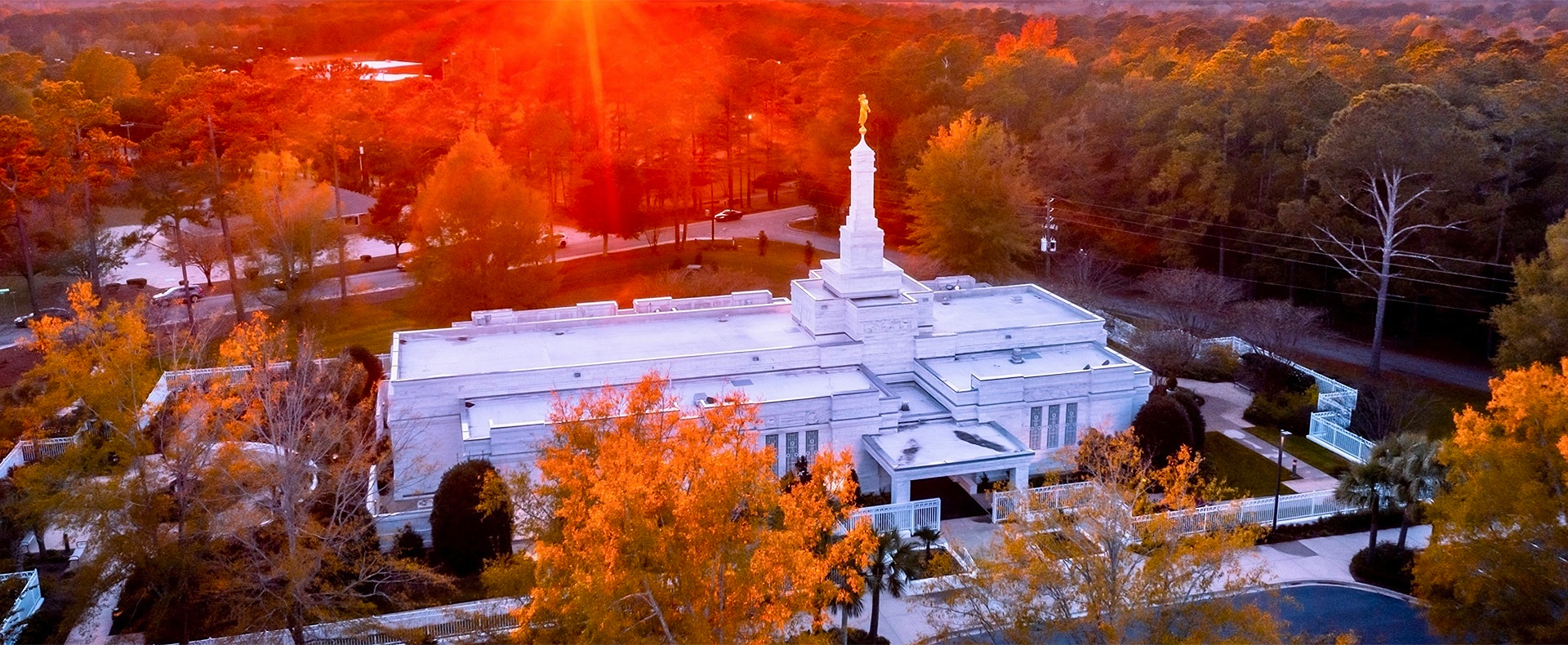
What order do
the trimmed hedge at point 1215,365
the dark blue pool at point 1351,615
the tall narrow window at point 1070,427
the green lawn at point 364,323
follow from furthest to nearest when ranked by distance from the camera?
the green lawn at point 364,323 → the trimmed hedge at point 1215,365 → the tall narrow window at point 1070,427 → the dark blue pool at point 1351,615

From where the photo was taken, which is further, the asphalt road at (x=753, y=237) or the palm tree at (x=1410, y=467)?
the asphalt road at (x=753, y=237)

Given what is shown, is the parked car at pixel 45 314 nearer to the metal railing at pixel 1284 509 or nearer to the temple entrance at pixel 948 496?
the temple entrance at pixel 948 496

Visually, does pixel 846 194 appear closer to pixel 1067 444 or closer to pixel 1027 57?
pixel 1027 57

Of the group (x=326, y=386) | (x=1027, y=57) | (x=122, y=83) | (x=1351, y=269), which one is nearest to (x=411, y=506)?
(x=326, y=386)

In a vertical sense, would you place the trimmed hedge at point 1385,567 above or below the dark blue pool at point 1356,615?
above

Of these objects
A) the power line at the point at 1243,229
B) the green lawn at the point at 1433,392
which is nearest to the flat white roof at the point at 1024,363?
the green lawn at the point at 1433,392

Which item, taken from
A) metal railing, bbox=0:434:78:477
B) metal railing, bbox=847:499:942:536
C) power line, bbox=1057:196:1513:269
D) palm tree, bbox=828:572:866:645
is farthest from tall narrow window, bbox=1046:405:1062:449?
metal railing, bbox=0:434:78:477

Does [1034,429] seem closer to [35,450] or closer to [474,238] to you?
[474,238]
